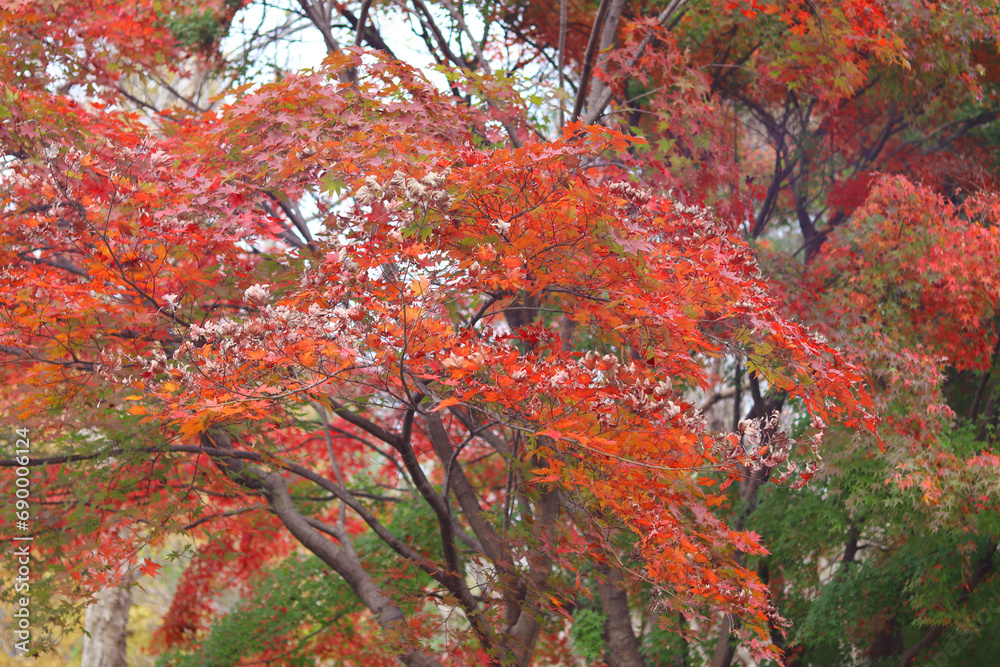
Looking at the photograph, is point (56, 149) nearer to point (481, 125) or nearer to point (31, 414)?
point (31, 414)

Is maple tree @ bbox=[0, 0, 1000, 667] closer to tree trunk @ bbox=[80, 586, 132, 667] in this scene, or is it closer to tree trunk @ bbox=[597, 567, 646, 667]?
tree trunk @ bbox=[597, 567, 646, 667]

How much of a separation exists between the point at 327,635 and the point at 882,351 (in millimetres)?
6183

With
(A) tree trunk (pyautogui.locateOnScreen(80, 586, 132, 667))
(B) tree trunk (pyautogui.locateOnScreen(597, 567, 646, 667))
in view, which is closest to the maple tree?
(B) tree trunk (pyautogui.locateOnScreen(597, 567, 646, 667))

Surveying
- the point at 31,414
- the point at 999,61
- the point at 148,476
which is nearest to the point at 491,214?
the point at 31,414

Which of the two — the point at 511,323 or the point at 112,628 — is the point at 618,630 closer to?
the point at 511,323

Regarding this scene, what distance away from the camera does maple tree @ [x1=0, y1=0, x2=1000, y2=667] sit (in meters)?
3.72

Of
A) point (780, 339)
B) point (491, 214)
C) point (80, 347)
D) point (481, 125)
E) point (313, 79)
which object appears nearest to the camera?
point (491, 214)

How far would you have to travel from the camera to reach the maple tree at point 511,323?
372 cm

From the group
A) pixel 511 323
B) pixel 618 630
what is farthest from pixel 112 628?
pixel 511 323

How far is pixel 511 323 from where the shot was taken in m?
7.11

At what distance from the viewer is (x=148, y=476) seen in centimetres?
552

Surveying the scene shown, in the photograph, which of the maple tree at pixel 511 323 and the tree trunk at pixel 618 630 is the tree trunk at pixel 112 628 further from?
the tree trunk at pixel 618 630

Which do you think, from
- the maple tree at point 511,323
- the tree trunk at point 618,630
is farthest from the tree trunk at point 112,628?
the tree trunk at point 618,630

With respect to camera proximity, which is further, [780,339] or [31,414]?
[31,414]
